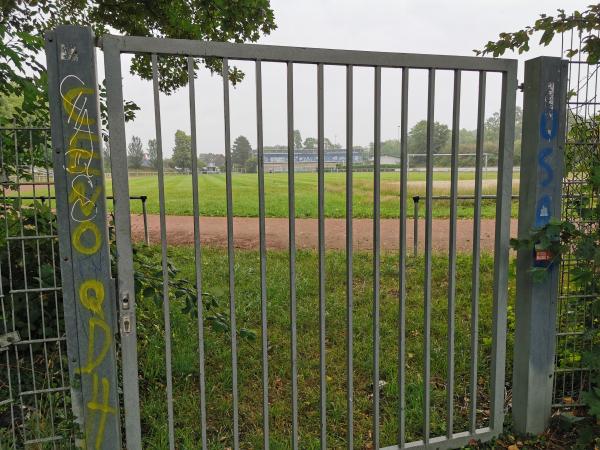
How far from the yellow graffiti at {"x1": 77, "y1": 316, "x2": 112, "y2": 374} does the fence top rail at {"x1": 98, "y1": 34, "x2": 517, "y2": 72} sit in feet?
3.76

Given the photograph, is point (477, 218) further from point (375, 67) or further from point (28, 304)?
point (28, 304)

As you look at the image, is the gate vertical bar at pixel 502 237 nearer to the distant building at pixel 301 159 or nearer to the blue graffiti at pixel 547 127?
the blue graffiti at pixel 547 127

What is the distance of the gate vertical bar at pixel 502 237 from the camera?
2432 millimetres

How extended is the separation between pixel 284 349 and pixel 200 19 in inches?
175

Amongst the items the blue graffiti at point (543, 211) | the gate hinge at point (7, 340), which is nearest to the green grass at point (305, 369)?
the gate hinge at point (7, 340)

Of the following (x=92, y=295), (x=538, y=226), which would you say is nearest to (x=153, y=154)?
(x=92, y=295)

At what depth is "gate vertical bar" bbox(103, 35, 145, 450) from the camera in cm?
188

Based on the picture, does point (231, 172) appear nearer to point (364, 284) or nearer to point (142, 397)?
point (142, 397)

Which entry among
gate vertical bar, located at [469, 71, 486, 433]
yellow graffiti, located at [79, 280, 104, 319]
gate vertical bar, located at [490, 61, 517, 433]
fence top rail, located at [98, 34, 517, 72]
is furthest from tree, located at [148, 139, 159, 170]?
gate vertical bar, located at [490, 61, 517, 433]

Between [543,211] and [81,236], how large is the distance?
92.2 inches

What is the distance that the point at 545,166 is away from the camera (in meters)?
2.47

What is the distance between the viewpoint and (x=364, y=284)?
5883 millimetres

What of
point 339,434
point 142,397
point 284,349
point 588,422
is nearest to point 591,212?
point 588,422

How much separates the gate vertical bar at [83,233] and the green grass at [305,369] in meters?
0.58
